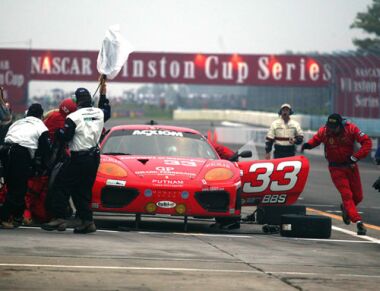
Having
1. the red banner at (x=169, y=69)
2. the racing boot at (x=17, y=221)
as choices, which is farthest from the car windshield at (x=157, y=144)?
the red banner at (x=169, y=69)

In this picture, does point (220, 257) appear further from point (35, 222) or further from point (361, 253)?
point (35, 222)

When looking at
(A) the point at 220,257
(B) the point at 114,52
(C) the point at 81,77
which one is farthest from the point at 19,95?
(A) the point at 220,257

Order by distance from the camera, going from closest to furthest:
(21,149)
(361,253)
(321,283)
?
(321,283), (361,253), (21,149)

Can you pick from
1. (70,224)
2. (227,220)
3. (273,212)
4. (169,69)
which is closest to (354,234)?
(273,212)

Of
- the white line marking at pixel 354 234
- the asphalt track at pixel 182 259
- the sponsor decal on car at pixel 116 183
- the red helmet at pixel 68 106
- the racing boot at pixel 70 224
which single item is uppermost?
the red helmet at pixel 68 106

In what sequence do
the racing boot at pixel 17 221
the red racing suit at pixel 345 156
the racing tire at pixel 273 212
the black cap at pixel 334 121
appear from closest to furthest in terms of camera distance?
the racing boot at pixel 17 221, the racing tire at pixel 273 212, the black cap at pixel 334 121, the red racing suit at pixel 345 156

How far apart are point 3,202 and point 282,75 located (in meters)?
56.2

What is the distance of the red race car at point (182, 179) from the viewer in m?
14.3

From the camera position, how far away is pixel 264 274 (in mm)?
10633

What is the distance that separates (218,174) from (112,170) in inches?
48.2

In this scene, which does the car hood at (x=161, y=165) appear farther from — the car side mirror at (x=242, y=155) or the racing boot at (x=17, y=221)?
the racing boot at (x=17, y=221)

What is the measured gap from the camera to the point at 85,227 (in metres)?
13.8

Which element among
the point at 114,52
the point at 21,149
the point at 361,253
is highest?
the point at 114,52

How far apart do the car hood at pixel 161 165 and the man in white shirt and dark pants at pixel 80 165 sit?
78 cm
